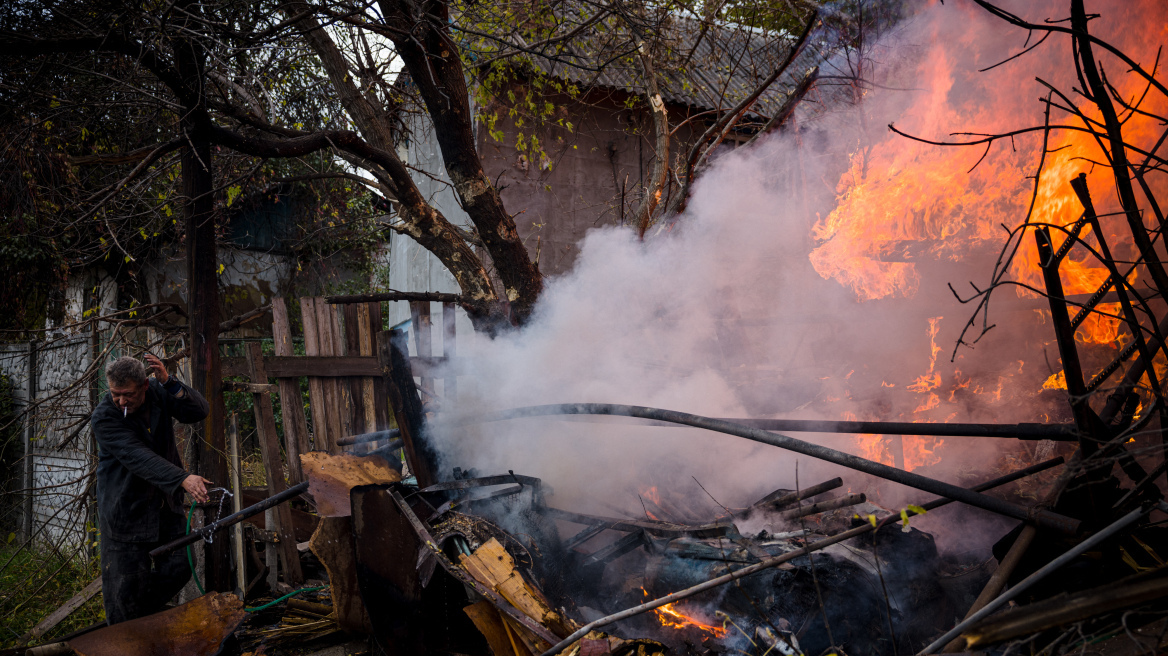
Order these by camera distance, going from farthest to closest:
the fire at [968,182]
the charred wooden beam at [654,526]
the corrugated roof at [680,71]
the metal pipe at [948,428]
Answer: the corrugated roof at [680,71]
the fire at [968,182]
the charred wooden beam at [654,526]
the metal pipe at [948,428]

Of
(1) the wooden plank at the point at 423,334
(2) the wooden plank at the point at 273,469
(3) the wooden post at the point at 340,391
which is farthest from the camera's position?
(3) the wooden post at the point at 340,391

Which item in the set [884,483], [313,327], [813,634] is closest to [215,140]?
[313,327]

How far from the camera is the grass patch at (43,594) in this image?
5883 millimetres

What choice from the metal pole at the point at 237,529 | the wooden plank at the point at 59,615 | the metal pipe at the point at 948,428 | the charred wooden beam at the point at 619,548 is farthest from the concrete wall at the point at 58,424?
the metal pipe at the point at 948,428

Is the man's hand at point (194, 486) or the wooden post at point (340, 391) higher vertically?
the wooden post at point (340, 391)

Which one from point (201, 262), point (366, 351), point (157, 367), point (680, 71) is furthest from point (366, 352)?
point (680, 71)

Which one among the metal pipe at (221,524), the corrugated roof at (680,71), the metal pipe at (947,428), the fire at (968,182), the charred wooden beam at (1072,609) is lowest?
the metal pipe at (221,524)

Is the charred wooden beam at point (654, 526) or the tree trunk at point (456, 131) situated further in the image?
the tree trunk at point (456, 131)

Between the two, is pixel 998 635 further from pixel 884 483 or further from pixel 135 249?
pixel 135 249

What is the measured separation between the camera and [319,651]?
180 inches

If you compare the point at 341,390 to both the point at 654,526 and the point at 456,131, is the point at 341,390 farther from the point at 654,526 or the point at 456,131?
the point at 654,526

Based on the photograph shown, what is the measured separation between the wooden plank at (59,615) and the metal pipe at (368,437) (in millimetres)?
2546

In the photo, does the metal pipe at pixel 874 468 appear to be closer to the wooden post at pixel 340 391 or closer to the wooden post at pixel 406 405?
the wooden post at pixel 406 405

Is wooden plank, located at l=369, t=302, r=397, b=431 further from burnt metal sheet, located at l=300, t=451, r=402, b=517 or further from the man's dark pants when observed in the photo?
the man's dark pants
